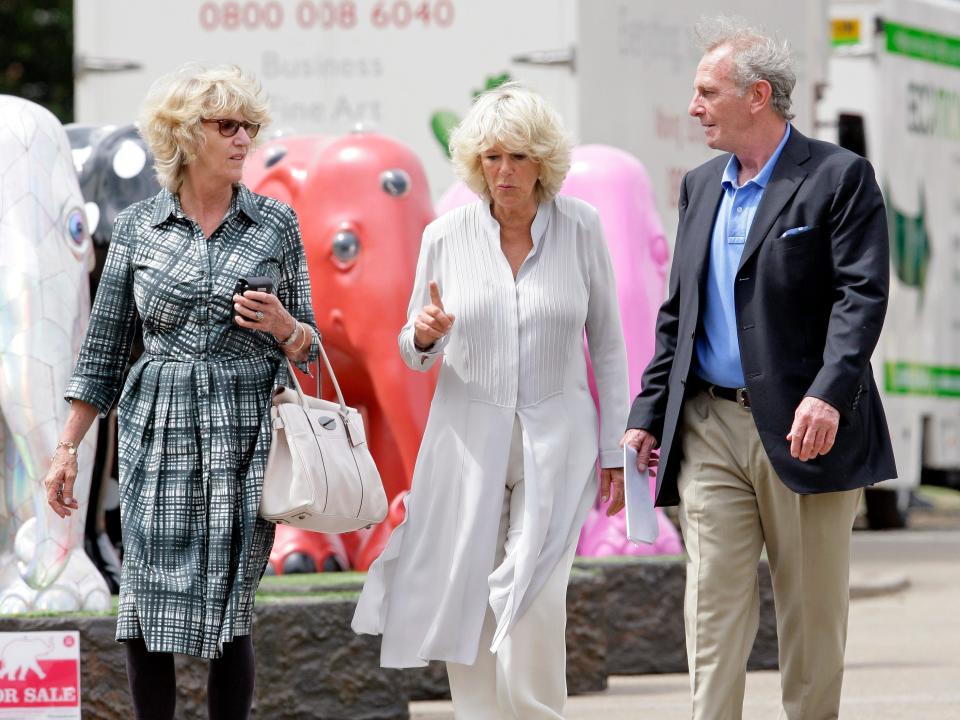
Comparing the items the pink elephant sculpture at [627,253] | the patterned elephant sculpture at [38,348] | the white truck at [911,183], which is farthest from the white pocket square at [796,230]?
the white truck at [911,183]

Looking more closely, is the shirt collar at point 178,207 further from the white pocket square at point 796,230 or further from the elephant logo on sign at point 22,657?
the elephant logo on sign at point 22,657

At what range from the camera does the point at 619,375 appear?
219 inches

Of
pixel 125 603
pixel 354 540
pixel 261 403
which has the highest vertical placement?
pixel 261 403

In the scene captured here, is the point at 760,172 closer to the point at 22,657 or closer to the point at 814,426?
the point at 814,426

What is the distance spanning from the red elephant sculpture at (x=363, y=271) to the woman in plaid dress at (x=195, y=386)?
9.33 feet

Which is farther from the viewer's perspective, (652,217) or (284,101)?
(284,101)

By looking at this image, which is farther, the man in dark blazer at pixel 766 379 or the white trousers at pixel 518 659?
the white trousers at pixel 518 659

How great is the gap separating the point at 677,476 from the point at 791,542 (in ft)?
1.13

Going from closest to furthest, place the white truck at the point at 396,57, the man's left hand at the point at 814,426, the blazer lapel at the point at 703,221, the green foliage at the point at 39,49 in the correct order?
the man's left hand at the point at 814,426
the blazer lapel at the point at 703,221
the white truck at the point at 396,57
the green foliage at the point at 39,49

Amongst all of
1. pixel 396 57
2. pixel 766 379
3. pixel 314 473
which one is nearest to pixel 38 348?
pixel 314 473

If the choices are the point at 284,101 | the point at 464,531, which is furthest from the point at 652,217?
the point at 464,531

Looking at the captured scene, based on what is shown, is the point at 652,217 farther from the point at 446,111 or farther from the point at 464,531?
the point at 464,531

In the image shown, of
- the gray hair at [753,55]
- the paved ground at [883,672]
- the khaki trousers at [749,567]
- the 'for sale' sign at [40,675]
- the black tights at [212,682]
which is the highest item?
the gray hair at [753,55]

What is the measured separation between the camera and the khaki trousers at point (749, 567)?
16.7ft
